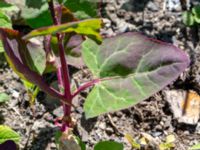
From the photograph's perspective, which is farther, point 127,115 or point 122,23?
point 122,23

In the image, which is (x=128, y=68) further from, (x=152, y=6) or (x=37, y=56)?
(x=152, y=6)

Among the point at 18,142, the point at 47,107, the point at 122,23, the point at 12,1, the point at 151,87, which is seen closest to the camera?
the point at 151,87

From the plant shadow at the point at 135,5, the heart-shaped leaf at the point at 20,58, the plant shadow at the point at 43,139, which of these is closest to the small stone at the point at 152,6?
the plant shadow at the point at 135,5

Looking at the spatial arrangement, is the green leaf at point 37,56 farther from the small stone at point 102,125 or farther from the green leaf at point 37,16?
the small stone at point 102,125

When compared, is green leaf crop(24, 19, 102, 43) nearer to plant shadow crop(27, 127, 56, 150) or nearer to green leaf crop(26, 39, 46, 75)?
green leaf crop(26, 39, 46, 75)

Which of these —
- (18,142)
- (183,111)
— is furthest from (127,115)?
(18,142)

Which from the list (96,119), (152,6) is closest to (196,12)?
(152,6)

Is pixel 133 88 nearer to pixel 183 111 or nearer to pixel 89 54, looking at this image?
pixel 89 54
